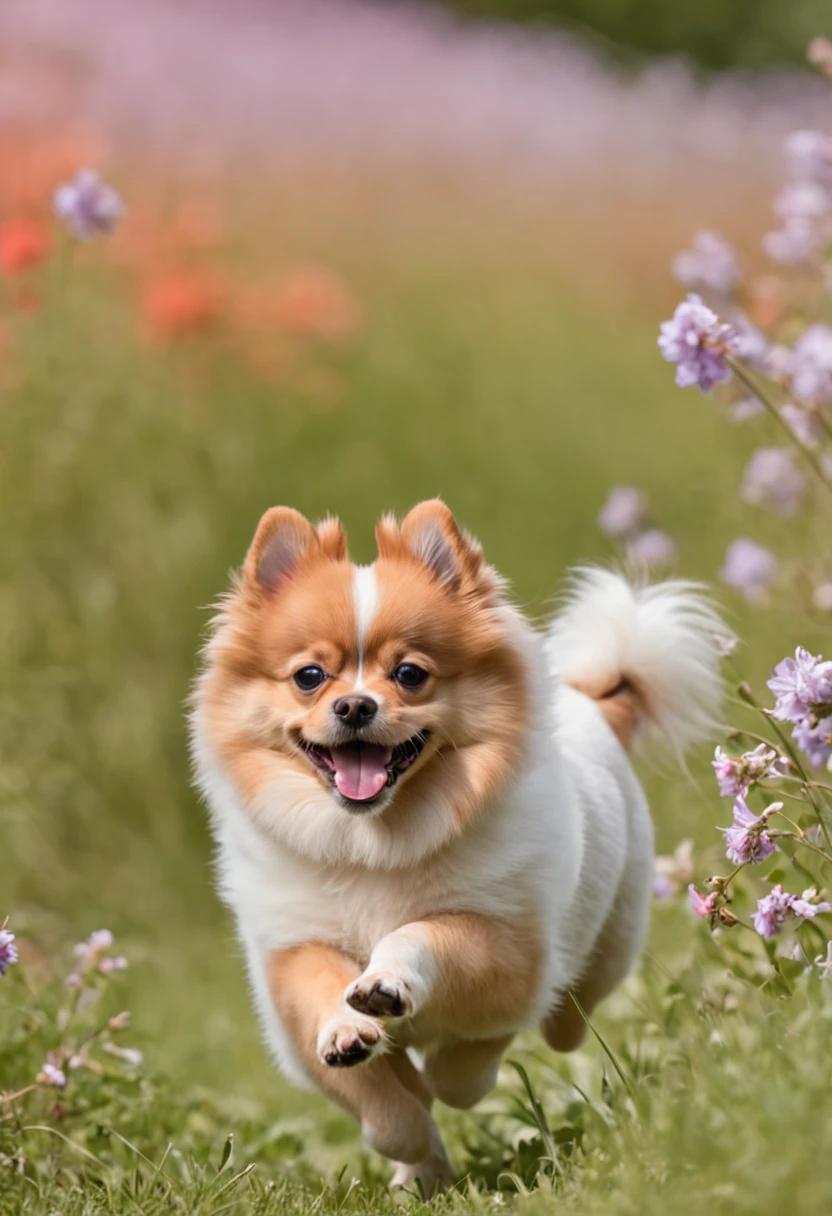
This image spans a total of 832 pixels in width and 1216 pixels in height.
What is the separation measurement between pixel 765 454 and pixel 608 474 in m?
4.02

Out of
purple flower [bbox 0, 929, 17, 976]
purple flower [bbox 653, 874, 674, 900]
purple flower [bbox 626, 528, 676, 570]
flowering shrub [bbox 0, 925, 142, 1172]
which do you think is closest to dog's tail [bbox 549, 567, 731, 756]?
purple flower [bbox 653, 874, 674, 900]

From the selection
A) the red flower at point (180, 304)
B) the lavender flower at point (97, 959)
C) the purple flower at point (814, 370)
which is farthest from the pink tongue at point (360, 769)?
the red flower at point (180, 304)

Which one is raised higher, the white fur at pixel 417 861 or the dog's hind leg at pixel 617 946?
the white fur at pixel 417 861

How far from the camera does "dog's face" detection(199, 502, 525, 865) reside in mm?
3119

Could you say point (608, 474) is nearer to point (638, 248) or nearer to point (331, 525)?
point (638, 248)

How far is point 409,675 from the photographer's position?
3174 mm

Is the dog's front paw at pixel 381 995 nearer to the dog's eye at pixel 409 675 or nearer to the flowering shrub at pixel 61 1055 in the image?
the dog's eye at pixel 409 675

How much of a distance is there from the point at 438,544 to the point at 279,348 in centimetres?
533

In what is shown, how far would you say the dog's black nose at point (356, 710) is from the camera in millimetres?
3004

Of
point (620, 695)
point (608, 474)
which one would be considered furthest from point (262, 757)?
point (608, 474)

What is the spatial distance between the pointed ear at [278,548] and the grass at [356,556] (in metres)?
0.39

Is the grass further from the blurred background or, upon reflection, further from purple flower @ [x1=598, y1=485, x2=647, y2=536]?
purple flower @ [x1=598, y1=485, x2=647, y2=536]

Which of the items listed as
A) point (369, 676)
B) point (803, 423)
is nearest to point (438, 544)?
point (369, 676)

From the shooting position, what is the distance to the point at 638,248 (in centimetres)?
1101
